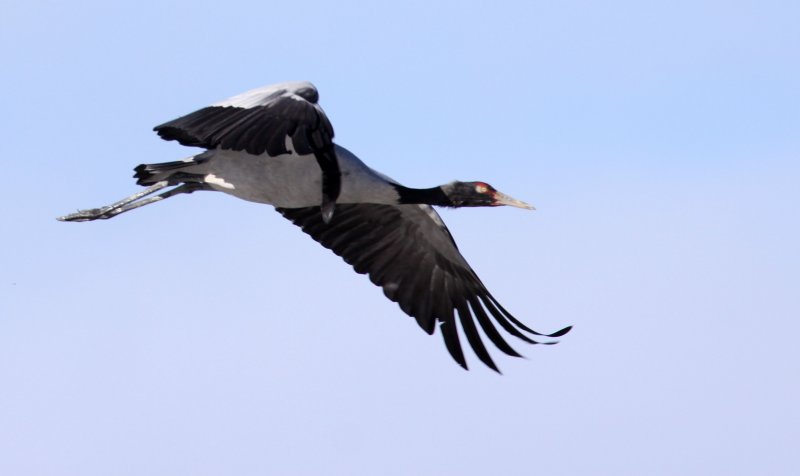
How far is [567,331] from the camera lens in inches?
572

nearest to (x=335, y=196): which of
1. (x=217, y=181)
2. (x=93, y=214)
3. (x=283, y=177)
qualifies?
(x=283, y=177)

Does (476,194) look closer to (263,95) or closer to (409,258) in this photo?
(409,258)

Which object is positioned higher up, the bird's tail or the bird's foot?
the bird's tail

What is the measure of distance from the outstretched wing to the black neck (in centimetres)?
211

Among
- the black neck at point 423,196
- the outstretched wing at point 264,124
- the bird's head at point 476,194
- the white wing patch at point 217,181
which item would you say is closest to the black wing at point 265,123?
the outstretched wing at point 264,124

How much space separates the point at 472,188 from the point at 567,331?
1.85m

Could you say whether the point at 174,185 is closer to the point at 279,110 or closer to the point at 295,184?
the point at 295,184

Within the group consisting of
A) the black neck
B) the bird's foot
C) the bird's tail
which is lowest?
the bird's foot

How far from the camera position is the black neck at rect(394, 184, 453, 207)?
14.2 m

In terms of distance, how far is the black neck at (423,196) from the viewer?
46.6ft

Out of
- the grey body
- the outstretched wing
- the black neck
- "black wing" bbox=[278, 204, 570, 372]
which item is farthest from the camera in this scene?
"black wing" bbox=[278, 204, 570, 372]

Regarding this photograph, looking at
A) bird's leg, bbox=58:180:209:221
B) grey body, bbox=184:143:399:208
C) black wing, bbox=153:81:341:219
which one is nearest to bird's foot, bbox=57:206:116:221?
bird's leg, bbox=58:180:209:221

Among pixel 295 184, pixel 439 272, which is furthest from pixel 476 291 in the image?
pixel 295 184

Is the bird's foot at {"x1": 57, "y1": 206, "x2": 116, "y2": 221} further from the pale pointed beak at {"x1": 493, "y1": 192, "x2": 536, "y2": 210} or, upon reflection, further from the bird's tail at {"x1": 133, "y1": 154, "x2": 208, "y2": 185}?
the pale pointed beak at {"x1": 493, "y1": 192, "x2": 536, "y2": 210}
